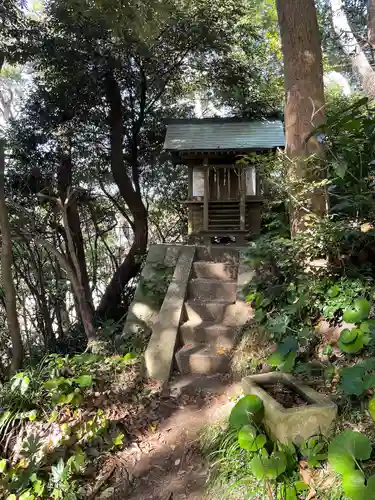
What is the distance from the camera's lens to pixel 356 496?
5.22 ft

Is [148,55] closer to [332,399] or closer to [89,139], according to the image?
[89,139]

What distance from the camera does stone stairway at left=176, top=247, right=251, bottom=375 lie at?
11.5 ft

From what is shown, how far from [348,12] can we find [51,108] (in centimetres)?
791

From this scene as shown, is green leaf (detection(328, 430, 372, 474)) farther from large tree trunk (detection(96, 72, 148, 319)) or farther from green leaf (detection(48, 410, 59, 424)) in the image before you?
large tree trunk (detection(96, 72, 148, 319))

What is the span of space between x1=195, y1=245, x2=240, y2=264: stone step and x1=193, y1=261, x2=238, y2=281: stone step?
0.49 feet

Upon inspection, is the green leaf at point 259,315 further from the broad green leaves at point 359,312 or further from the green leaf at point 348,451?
the green leaf at point 348,451

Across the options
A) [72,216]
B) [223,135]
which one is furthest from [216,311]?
[72,216]

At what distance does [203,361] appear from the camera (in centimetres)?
349

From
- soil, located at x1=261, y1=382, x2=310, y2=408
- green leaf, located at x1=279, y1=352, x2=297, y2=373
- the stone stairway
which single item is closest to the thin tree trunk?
the stone stairway

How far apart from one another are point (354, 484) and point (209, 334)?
218 centimetres

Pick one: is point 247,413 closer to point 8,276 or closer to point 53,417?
point 53,417

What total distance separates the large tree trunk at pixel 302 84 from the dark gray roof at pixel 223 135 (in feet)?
10.4

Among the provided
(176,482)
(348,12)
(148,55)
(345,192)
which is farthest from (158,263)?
(348,12)

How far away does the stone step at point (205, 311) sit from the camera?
3977 millimetres
